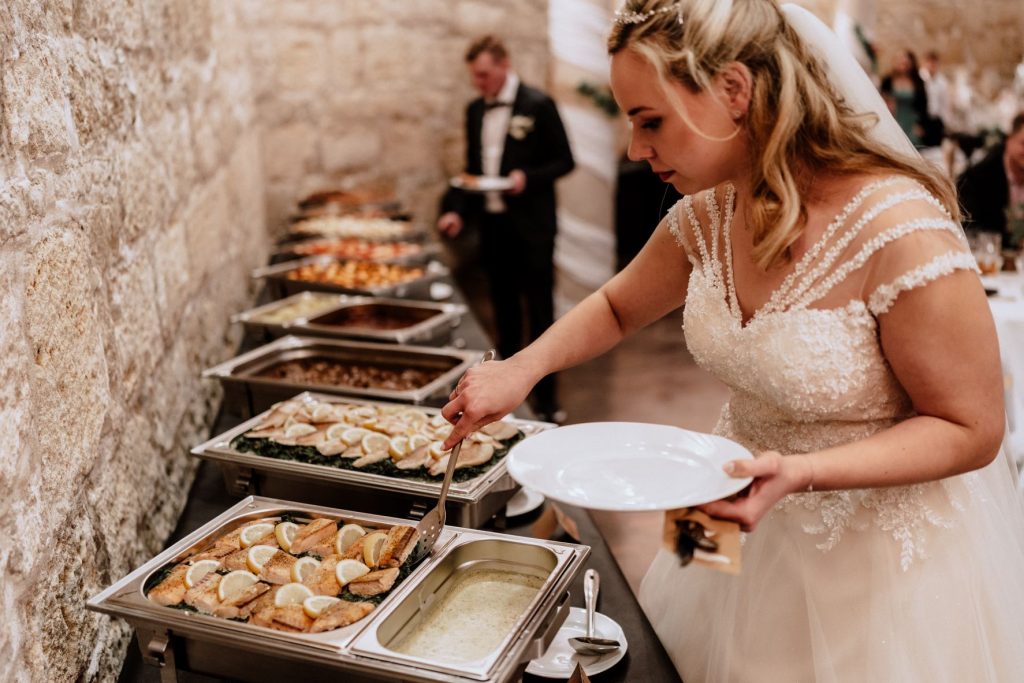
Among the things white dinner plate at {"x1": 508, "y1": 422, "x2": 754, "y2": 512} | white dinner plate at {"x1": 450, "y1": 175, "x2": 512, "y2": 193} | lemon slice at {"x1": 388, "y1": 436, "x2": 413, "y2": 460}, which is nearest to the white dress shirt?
white dinner plate at {"x1": 450, "y1": 175, "x2": 512, "y2": 193}

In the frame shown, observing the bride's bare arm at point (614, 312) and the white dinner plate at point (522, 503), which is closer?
the bride's bare arm at point (614, 312)

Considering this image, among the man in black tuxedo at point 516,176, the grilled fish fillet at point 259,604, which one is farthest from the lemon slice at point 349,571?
the man in black tuxedo at point 516,176

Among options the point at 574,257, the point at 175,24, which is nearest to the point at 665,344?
the point at 574,257

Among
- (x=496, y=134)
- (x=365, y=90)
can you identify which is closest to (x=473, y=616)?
(x=496, y=134)

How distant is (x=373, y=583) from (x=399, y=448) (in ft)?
1.74

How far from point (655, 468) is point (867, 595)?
0.55 m

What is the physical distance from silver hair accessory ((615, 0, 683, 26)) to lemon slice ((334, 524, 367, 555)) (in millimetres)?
1045

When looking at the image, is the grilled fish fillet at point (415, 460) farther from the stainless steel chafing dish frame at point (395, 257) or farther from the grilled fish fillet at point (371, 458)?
the stainless steel chafing dish frame at point (395, 257)

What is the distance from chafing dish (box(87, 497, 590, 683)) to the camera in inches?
50.8

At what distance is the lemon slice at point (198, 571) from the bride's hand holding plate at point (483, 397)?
46 centimetres

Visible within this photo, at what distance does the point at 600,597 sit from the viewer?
178cm

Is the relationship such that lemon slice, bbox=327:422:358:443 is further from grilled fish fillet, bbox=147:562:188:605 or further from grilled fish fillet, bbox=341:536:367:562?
grilled fish fillet, bbox=147:562:188:605

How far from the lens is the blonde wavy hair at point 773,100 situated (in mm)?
Result: 1429

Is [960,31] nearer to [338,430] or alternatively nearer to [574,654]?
[338,430]
